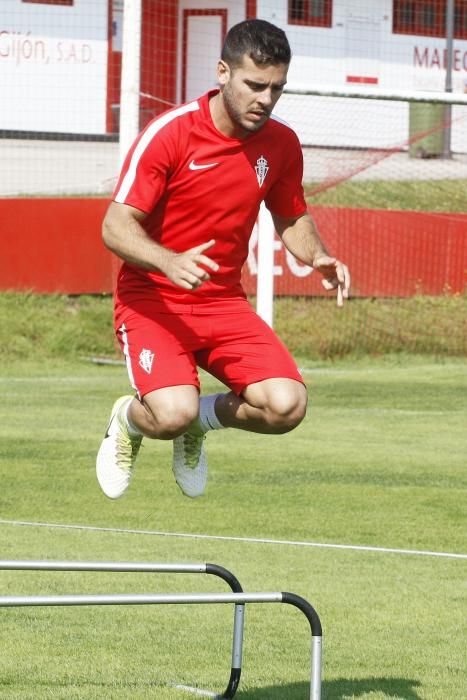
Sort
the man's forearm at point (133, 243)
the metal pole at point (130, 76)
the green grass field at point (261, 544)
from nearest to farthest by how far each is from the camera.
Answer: the man's forearm at point (133, 243) < the green grass field at point (261, 544) < the metal pole at point (130, 76)

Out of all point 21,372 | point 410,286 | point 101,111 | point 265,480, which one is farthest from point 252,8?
point 265,480

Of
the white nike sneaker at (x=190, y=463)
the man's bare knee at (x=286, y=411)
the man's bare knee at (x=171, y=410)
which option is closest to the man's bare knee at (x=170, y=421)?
the man's bare knee at (x=171, y=410)

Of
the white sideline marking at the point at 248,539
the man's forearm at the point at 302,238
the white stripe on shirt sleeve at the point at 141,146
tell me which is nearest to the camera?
the white stripe on shirt sleeve at the point at 141,146

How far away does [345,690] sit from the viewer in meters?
6.70

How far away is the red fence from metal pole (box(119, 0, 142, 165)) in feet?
5.32

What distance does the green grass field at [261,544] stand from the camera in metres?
7.01

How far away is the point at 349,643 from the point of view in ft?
24.8

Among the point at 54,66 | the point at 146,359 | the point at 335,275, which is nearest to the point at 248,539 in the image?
the point at 146,359

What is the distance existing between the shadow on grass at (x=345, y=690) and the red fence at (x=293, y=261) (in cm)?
1282

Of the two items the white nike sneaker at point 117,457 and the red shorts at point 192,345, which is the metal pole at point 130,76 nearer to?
the white nike sneaker at point 117,457

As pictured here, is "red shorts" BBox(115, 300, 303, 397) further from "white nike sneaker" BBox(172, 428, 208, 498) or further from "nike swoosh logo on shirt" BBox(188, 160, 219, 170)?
"nike swoosh logo on shirt" BBox(188, 160, 219, 170)

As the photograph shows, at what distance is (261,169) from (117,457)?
1.51 meters

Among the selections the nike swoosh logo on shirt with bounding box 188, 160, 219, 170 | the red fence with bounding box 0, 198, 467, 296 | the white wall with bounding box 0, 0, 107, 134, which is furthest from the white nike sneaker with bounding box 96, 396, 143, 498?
the white wall with bounding box 0, 0, 107, 134

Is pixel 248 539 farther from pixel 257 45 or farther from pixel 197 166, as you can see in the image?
pixel 257 45
